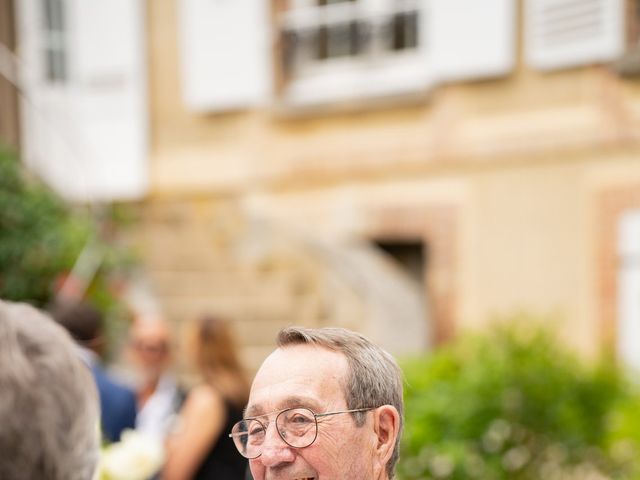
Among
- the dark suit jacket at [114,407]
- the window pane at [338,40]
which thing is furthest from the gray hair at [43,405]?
the window pane at [338,40]

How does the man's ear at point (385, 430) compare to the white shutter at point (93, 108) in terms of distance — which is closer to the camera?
the man's ear at point (385, 430)

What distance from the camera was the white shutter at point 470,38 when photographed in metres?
8.25

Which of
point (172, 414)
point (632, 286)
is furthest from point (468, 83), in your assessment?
point (172, 414)

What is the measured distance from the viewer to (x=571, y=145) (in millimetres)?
8070

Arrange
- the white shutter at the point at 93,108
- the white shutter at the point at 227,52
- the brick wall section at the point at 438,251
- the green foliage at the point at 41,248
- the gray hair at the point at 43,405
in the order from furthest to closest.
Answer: the white shutter at the point at 93,108
the white shutter at the point at 227,52
the green foliage at the point at 41,248
the brick wall section at the point at 438,251
the gray hair at the point at 43,405

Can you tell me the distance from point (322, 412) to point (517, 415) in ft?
12.9

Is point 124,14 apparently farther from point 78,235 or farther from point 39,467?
point 39,467

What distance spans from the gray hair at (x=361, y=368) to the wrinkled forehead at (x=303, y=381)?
0.05ft

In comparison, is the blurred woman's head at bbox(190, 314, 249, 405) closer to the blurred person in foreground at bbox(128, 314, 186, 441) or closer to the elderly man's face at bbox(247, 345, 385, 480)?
the blurred person in foreground at bbox(128, 314, 186, 441)

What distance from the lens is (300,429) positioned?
7.16ft

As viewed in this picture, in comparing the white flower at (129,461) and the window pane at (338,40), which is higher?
the window pane at (338,40)

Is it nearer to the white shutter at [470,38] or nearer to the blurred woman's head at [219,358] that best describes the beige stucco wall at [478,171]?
the white shutter at [470,38]

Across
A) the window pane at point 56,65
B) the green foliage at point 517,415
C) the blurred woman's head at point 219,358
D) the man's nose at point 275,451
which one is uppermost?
the window pane at point 56,65

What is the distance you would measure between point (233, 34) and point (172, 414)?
5.54 meters
